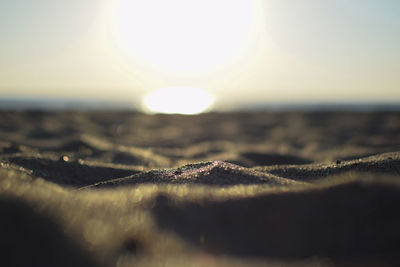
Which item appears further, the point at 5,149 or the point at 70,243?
the point at 5,149

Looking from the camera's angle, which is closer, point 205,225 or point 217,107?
point 205,225

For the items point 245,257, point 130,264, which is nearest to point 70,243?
point 130,264

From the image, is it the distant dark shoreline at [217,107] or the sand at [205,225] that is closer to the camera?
the sand at [205,225]

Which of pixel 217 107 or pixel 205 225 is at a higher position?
pixel 217 107

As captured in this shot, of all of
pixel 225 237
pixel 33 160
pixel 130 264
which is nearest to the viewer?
pixel 130 264

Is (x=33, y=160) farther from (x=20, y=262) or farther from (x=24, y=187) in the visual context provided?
(x=20, y=262)

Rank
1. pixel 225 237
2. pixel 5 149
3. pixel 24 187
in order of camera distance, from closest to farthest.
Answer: pixel 225 237 → pixel 24 187 → pixel 5 149

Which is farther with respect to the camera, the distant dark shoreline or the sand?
the distant dark shoreline

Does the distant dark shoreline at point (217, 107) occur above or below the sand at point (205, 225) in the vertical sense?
above

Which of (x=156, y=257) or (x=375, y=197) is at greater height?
(x=375, y=197)

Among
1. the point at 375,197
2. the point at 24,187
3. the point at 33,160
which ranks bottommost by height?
the point at 375,197

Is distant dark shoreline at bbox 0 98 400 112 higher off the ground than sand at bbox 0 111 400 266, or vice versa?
distant dark shoreline at bbox 0 98 400 112
